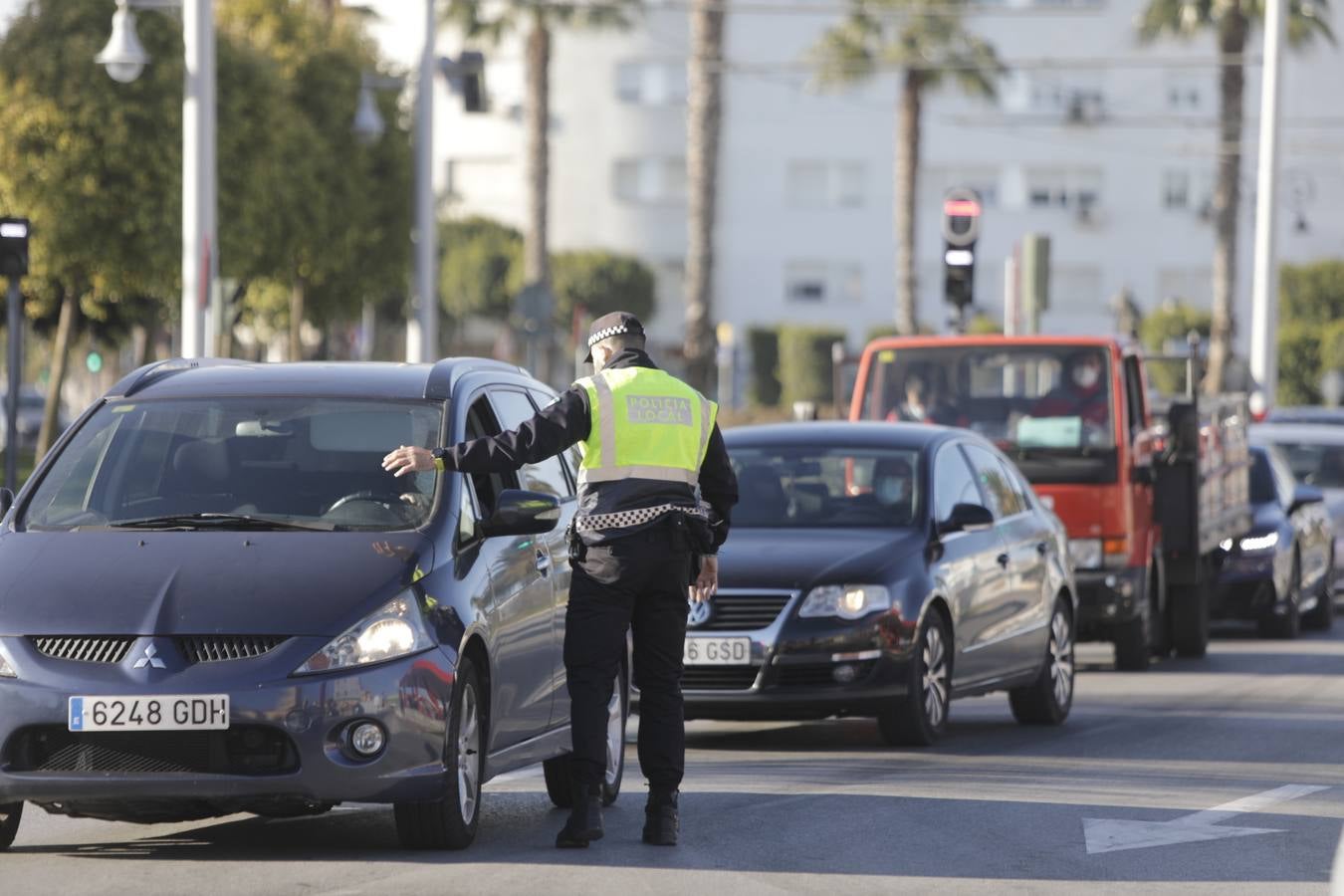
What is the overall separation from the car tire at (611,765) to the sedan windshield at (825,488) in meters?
3.16

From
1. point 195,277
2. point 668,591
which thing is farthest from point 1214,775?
point 195,277

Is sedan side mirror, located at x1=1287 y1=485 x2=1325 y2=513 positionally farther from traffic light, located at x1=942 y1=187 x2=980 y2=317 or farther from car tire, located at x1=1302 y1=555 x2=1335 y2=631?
traffic light, located at x1=942 y1=187 x2=980 y2=317

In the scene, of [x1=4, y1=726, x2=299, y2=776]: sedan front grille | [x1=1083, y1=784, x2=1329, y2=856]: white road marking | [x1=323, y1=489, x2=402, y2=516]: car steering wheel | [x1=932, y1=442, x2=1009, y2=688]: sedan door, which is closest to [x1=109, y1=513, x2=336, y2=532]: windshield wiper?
[x1=323, y1=489, x2=402, y2=516]: car steering wheel

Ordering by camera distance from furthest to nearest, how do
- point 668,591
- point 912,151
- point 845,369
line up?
point 912,151, point 845,369, point 668,591

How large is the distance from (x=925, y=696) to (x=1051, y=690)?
69.2 inches

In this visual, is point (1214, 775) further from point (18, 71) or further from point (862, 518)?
point (18, 71)

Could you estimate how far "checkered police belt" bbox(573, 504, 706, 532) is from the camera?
891 centimetres

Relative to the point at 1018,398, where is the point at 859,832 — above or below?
below

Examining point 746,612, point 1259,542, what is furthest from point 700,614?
point 1259,542

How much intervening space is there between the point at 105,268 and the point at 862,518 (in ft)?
69.4

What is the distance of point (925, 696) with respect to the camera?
12562mm

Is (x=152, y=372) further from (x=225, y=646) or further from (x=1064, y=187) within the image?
(x=1064, y=187)

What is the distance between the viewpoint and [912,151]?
2275 inches

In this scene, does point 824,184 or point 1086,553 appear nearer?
point 1086,553
